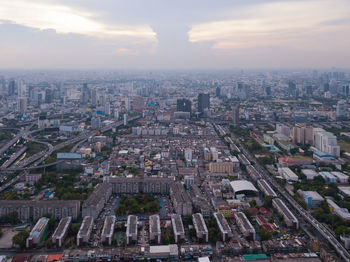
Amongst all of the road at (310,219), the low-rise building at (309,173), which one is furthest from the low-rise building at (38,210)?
the low-rise building at (309,173)

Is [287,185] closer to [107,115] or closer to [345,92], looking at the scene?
[107,115]

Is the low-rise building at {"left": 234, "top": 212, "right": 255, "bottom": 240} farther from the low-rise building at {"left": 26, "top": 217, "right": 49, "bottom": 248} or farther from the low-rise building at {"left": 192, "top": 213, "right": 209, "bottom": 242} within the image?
the low-rise building at {"left": 26, "top": 217, "right": 49, "bottom": 248}

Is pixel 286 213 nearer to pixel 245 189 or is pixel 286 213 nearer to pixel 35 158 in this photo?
pixel 245 189

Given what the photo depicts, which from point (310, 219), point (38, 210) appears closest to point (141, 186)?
point (38, 210)

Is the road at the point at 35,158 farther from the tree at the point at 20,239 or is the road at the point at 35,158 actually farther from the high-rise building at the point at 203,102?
the high-rise building at the point at 203,102

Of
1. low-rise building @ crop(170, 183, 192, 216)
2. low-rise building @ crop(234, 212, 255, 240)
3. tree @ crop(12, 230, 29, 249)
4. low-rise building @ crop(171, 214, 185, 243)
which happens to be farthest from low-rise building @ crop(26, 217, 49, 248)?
low-rise building @ crop(234, 212, 255, 240)

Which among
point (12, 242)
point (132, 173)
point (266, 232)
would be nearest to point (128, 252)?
point (12, 242)

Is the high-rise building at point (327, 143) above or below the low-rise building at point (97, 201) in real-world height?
above

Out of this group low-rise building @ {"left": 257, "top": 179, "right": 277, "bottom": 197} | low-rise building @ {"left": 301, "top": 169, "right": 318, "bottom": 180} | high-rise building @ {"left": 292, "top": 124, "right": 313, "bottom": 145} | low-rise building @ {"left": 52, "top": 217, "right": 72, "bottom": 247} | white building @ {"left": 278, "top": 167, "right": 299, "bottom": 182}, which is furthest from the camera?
high-rise building @ {"left": 292, "top": 124, "right": 313, "bottom": 145}
